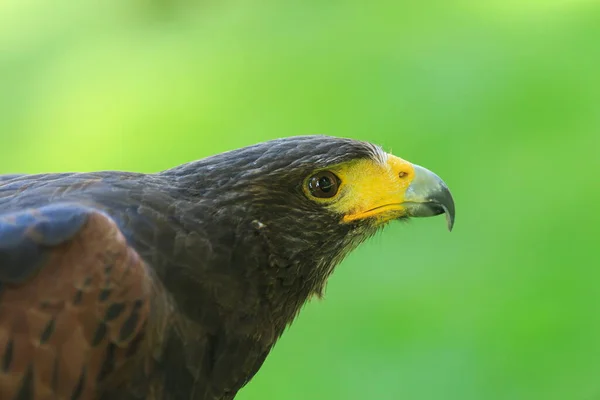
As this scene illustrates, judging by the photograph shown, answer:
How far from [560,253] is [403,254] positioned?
1.18 m

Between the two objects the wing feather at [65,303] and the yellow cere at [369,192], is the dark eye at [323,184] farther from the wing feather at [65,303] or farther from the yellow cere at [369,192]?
the wing feather at [65,303]

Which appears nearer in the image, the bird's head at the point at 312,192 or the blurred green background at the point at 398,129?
the bird's head at the point at 312,192

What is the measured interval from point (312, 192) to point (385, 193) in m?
0.27

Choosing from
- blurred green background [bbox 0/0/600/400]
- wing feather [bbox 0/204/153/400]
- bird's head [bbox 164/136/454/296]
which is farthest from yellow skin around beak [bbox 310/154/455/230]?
wing feather [bbox 0/204/153/400]

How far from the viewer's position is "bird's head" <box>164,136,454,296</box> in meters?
2.80

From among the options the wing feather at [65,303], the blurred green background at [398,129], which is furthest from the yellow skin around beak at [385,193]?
the wing feather at [65,303]

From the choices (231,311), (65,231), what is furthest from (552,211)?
(65,231)

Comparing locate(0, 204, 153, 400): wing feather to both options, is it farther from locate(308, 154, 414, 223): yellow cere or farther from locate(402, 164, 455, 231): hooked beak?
locate(402, 164, 455, 231): hooked beak

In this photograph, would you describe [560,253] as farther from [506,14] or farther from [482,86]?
[506,14]

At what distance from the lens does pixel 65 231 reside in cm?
239

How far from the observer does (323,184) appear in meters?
2.86

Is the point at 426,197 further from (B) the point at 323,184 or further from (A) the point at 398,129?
(A) the point at 398,129

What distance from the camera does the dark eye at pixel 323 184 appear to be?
9.34 ft

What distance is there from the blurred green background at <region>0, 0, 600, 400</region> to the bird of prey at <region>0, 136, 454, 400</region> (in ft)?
2.46
